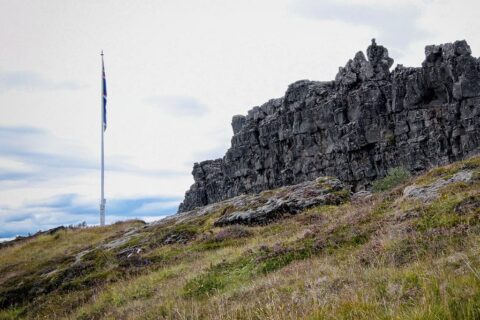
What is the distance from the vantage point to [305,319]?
573 centimetres

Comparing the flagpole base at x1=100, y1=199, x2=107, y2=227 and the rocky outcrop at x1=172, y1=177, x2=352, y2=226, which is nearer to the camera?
the rocky outcrop at x1=172, y1=177, x2=352, y2=226

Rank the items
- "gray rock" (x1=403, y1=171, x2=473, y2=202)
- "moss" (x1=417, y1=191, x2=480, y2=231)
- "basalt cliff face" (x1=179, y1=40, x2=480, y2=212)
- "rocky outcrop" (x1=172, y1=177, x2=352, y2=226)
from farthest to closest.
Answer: "basalt cliff face" (x1=179, y1=40, x2=480, y2=212) < "rocky outcrop" (x1=172, y1=177, x2=352, y2=226) < "gray rock" (x1=403, y1=171, x2=473, y2=202) < "moss" (x1=417, y1=191, x2=480, y2=231)

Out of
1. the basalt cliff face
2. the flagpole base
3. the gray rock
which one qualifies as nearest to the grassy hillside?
the gray rock

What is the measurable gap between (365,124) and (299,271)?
100m

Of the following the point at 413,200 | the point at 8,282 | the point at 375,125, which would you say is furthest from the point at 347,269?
the point at 375,125

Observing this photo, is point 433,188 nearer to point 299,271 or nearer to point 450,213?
point 450,213

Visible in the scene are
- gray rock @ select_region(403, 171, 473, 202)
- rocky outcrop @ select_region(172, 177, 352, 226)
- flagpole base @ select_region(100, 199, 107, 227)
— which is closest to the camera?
gray rock @ select_region(403, 171, 473, 202)

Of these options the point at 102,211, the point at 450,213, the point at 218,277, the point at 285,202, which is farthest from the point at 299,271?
the point at 102,211

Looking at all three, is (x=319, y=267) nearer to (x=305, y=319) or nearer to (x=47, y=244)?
(x=305, y=319)

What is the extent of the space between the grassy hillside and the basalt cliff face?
248 feet

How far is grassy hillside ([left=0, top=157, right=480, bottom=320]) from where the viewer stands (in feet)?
20.7

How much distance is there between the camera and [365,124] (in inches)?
4151

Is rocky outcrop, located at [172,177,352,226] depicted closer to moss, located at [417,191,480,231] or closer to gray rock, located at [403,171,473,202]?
gray rock, located at [403,171,473,202]

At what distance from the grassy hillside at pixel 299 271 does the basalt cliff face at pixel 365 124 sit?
75731 millimetres
